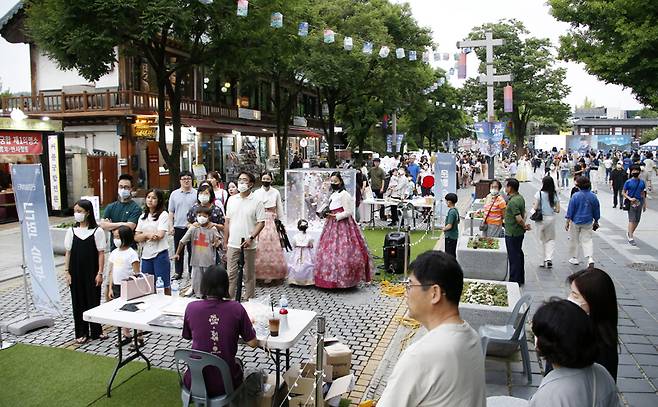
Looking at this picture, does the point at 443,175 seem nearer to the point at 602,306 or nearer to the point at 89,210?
the point at 89,210

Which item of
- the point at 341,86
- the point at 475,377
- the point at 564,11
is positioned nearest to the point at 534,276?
the point at 475,377

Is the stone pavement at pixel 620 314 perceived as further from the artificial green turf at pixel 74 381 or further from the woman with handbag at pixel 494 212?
the artificial green turf at pixel 74 381

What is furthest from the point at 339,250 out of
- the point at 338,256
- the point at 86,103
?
the point at 86,103

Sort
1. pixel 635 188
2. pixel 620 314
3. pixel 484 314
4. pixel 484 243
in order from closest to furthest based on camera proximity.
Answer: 1. pixel 484 314
2. pixel 620 314
3. pixel 484 243
4. pixel 635 188

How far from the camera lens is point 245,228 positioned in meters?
7.82

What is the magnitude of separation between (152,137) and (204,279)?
870 inches

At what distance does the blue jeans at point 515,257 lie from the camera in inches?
352

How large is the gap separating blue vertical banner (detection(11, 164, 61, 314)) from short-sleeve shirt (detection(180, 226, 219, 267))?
187cm

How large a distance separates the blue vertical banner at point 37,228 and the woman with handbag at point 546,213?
8.17 meters

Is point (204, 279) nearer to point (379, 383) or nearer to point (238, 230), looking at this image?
point (379, 383)

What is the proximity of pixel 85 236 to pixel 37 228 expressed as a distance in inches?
44.6

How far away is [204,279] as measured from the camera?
14.2 feet

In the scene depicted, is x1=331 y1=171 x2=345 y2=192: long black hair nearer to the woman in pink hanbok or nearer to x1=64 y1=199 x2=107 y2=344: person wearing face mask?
the woman in pink hanbok

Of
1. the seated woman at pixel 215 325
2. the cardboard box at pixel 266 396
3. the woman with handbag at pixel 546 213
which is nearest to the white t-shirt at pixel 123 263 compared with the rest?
the seated woman at pixel 215 325
